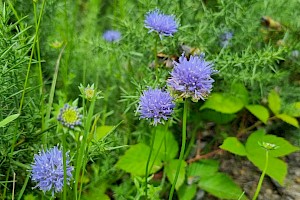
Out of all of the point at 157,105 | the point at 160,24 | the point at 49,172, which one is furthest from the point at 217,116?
the point at 49,172

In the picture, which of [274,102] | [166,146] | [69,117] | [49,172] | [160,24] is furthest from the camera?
[274,102]

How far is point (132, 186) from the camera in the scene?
160 centimetres

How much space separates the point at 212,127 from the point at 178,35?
1.28 ft

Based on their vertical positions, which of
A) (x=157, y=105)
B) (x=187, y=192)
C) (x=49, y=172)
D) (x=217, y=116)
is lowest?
(x=187, y=192)

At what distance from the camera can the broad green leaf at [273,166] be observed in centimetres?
149

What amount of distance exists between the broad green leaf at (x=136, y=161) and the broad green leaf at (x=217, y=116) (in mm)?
270

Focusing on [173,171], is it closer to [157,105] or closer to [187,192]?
[187,192]

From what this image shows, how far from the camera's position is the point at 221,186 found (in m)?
1.57

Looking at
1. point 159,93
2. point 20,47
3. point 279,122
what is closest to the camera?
point 159,93

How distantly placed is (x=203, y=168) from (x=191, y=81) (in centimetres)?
59

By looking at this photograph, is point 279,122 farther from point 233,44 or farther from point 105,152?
point 105,152

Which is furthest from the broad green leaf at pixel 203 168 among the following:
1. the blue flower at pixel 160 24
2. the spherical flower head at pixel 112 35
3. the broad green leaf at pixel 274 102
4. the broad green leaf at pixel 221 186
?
the spherical flower head at pixel 112 35

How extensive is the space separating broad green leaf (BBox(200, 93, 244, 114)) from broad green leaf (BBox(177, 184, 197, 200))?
0.83 ft

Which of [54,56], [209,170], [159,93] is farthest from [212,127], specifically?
[159,93]
